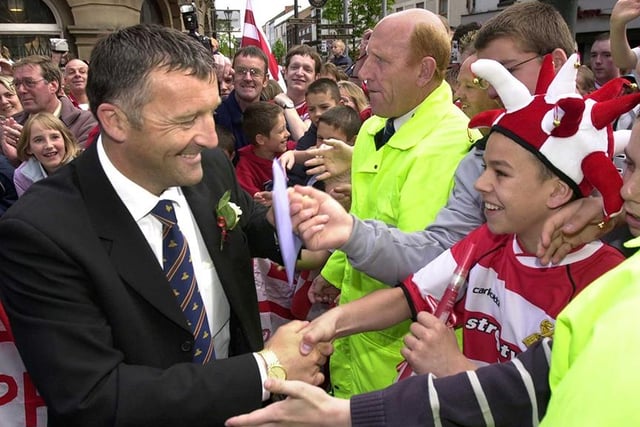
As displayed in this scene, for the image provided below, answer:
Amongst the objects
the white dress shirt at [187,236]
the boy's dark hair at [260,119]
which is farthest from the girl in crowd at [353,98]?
the white dress shirt at [187,236]

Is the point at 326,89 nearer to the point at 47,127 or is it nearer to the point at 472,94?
the point at 47,127

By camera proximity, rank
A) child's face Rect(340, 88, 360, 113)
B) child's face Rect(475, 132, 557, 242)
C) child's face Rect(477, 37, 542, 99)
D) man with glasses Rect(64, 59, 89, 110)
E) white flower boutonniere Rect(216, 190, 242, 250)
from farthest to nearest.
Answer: man with glasses Rect(64, 59, 89, 110) < child's face Rect(340, 88, 360, 113) < child's face Rect(477, 37, 542, 99) < white flower boutonniere Rect(216, 190, 242, 250) < child's face Rect(475, 132, 557, 242)

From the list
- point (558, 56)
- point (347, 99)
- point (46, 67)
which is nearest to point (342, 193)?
point (558, 56)

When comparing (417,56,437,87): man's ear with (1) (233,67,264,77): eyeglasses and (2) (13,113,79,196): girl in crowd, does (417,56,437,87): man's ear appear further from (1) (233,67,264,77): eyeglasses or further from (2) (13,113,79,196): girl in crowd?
(1) (233,67,264,77): eyeglasses

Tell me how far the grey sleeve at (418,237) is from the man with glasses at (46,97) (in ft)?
13.0

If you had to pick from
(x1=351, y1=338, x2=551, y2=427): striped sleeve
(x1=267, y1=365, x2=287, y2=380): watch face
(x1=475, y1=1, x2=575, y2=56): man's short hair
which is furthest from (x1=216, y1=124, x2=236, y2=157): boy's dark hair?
(x1=351, y1=338, x2=551, y2=427): striped sleeve

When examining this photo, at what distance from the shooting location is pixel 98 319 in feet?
5.28

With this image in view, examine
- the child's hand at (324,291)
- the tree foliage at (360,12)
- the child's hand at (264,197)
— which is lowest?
the child's hand at (324,291)

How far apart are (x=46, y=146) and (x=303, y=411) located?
3648 millimetres

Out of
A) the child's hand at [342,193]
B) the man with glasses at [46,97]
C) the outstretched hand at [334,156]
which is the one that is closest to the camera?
the outstretched hand at [334,156]

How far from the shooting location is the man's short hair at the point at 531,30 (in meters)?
2.22

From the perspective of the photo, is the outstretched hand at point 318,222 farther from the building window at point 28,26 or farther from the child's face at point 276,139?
the building window at point 28,26

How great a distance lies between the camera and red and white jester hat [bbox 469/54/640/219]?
5.00 feet

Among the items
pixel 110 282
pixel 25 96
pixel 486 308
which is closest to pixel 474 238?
pixel 486 308
